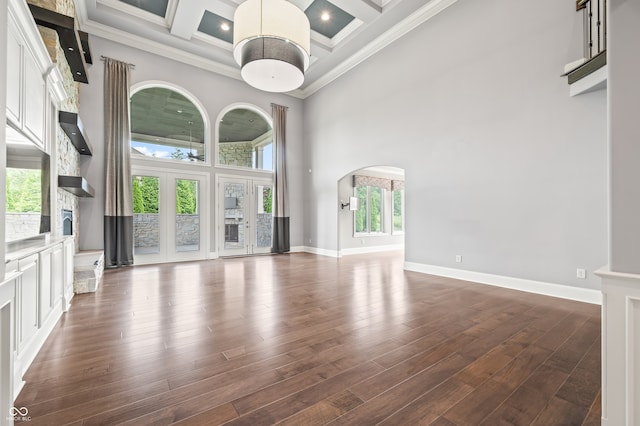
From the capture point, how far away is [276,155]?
897 centimetres

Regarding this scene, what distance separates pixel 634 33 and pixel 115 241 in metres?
8.10

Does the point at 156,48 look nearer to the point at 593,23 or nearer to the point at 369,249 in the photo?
the point at 369,249

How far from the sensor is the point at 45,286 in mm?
2709

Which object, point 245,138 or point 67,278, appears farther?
point 245,138

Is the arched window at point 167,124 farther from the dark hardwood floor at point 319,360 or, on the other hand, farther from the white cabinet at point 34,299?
the white cabinet at point 34,299

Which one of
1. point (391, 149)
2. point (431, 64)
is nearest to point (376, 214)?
point (391, 149)

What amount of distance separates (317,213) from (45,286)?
695 centimetres

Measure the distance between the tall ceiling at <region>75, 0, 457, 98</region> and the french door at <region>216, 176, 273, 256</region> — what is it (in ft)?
11.1

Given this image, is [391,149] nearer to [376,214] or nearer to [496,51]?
[496,51]

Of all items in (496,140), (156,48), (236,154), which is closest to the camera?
(496,140)

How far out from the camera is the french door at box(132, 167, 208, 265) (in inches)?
272

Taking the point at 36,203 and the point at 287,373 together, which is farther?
the point at 36,203

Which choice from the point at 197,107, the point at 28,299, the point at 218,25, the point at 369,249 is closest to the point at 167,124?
the point at 197,107

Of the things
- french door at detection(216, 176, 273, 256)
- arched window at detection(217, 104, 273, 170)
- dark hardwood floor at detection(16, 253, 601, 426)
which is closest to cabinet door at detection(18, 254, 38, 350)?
dark hardwood floor at detection(16, 253, 601, 426)
